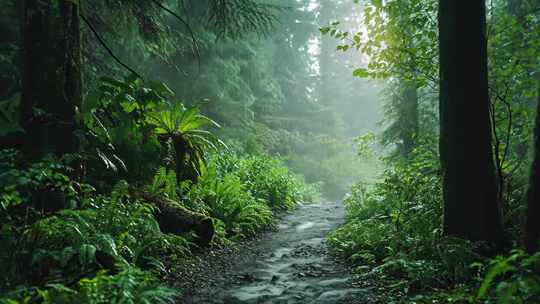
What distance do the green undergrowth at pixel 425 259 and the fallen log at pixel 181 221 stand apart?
2.15 m

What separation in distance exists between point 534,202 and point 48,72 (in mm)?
5405

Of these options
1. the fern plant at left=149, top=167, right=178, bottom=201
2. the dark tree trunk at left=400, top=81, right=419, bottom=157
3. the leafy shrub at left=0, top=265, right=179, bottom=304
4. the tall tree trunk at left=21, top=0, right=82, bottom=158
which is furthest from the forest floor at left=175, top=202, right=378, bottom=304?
the dark tree trunk at left=400, top=81, right=419, bottom=157

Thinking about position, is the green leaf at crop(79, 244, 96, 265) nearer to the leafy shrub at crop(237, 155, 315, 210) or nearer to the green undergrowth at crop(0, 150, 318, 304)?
the green undergrowth at crop(0, 150, 318, 304)

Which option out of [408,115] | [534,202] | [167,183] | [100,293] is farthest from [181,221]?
[408,115]

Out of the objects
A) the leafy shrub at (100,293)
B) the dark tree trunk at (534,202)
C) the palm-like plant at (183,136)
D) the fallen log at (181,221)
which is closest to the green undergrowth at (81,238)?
the leafy shrub at (100,293)

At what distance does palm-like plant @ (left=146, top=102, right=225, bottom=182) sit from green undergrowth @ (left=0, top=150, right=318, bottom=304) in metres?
0.59

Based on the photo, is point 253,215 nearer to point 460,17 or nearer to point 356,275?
point 356,275

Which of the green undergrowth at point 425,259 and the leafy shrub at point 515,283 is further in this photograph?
the green undergrowth at point 425,259

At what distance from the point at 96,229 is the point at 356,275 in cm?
322

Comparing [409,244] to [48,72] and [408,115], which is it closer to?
[48,72]

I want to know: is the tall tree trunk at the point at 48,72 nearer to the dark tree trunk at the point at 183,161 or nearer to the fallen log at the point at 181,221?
the fallen log at the point at 181,221

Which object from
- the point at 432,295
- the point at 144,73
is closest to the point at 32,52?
the point at 432,295

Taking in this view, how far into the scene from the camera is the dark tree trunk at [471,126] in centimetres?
461

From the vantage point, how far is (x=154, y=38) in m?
6.36
